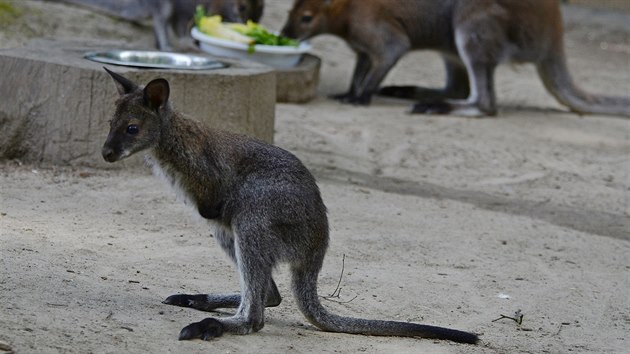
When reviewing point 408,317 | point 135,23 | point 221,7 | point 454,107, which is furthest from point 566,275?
point 135,23

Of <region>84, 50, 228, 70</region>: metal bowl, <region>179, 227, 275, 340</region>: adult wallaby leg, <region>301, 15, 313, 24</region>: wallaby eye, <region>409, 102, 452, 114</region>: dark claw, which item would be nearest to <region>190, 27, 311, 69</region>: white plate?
<region>301, 15, 313, 24</region>: wallaby eye

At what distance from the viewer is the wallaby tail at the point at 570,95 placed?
1028cm

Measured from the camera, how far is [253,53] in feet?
30.9

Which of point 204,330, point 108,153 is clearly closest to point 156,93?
point 108,153

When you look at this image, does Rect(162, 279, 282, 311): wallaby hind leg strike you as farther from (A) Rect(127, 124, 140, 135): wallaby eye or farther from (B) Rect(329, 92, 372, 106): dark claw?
(B) Rect(329, 92, 372, 106): dark claw

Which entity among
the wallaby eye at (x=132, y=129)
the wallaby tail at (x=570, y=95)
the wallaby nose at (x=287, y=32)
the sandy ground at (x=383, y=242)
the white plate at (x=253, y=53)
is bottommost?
the sandy ground at (x=383, y=242)

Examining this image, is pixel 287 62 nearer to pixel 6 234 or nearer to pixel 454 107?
pixel 454 107

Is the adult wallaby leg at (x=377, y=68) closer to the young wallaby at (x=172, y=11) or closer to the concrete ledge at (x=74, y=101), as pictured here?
the young wallaby at (x=172, y=11)

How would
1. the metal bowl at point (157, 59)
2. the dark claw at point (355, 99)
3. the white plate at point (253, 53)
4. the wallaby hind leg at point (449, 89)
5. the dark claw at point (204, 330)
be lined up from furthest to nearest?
the wallaby hind leg at point (449, 89) < the dark claw at point (355, 99) < the white plate at point (253, 53) < the metal bowl at point (157, 59) < the dark claw at point (204, 330)

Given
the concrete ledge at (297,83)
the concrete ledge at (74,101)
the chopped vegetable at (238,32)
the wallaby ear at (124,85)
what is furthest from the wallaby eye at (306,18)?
the wallaby ear at (124,85)

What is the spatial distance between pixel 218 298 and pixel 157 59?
291 centimetres

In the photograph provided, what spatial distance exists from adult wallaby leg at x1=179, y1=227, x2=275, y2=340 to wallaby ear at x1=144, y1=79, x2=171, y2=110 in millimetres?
631

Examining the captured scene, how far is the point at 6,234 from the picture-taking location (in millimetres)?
5074

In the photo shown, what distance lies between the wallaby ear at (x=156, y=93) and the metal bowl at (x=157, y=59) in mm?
2516
